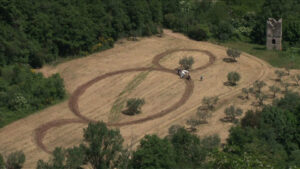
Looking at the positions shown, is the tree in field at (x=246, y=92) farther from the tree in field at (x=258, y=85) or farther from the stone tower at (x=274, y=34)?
the stone tower at (x=274, y=34)

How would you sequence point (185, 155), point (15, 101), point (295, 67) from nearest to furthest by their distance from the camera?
1. point (185, 155)
2. point (15, 101)
3. point (295, 67)

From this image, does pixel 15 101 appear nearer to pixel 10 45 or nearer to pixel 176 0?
pixel 10 45

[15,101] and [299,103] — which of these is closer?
[299,103]

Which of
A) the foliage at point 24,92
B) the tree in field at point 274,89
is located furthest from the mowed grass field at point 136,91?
the tree in field at point 274,89

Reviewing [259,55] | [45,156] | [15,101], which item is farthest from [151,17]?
[45,156]

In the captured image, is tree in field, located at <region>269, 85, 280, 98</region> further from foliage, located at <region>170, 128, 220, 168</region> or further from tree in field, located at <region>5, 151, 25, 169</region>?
tree in field, located at <region>5, 151, 25, 169</region>

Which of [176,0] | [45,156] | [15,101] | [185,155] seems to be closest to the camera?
[185,155]

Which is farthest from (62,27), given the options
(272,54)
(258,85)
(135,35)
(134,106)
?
(272,54)
